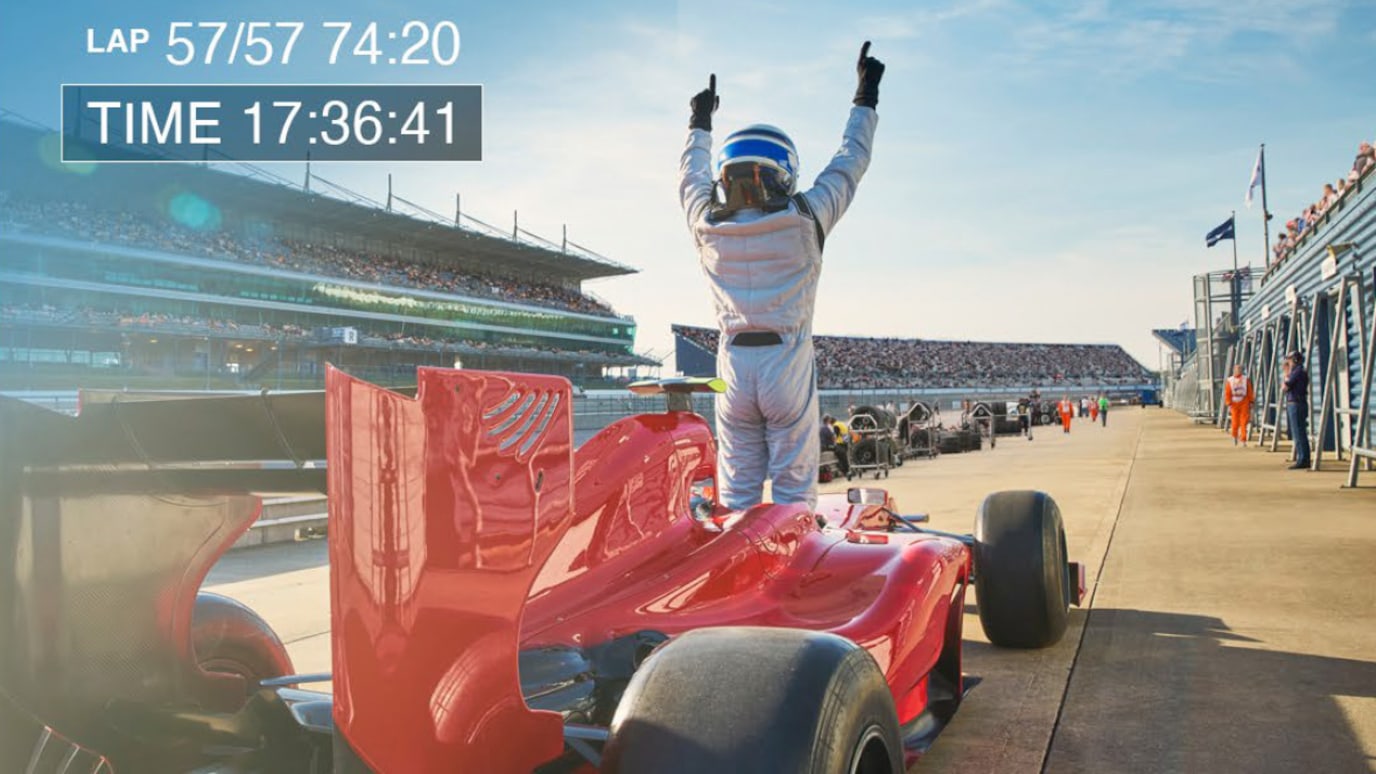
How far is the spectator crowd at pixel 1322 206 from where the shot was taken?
14.7 meters

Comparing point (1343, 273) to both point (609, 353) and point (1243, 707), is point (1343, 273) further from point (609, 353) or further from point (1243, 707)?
point (609, 353)

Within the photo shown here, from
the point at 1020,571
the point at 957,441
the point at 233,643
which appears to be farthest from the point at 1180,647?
the point at 957,441

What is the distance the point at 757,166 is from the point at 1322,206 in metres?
19.1

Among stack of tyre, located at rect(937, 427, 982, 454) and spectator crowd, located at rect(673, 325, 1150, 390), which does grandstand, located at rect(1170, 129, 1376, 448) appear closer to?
stack of tyre, located at rect(937, 427, 982, 454)

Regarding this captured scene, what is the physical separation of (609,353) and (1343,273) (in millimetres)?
71721

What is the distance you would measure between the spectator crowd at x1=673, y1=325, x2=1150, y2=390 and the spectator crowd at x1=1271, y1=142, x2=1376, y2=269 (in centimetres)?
4290

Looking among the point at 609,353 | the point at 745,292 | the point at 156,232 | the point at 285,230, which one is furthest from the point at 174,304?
the point at 745,292

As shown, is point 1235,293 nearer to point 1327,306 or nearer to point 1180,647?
point 1327,306

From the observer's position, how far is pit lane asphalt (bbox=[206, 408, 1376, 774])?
3152 mm

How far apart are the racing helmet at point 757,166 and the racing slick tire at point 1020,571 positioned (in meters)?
1.65

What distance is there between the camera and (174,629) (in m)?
2.17

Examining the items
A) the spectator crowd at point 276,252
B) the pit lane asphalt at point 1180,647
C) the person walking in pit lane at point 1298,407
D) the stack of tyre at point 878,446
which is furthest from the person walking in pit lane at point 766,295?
the spectator crowd at point 276,252

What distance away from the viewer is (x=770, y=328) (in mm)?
3887

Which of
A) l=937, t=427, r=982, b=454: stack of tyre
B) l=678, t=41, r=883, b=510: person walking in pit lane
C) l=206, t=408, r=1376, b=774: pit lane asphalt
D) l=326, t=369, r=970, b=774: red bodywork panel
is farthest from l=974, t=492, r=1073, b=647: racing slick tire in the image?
l=937, t=427, r=982, b=454: stack of tyre
